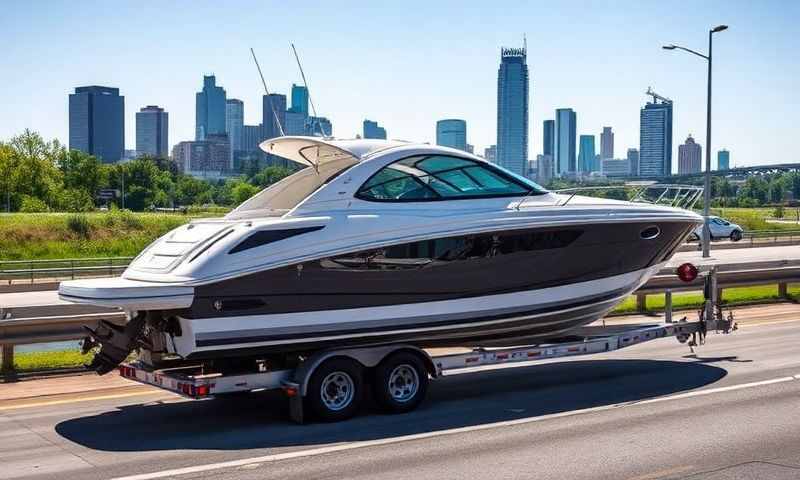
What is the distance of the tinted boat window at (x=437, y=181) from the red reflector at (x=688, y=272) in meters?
3.81

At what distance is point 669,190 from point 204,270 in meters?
7.75

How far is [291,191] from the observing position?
13.0m

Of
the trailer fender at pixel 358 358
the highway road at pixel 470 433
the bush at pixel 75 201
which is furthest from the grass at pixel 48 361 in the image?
the bush at pixel 75 201

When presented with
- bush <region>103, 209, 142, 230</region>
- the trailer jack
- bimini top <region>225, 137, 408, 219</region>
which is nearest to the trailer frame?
the trailer jack

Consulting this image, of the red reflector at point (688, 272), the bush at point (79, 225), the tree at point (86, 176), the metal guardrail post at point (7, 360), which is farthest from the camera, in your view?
the tree at point (86, 176)

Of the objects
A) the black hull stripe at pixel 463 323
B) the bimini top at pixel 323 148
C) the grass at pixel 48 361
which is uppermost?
the bimini top at pixel 323 148

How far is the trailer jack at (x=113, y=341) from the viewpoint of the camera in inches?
441

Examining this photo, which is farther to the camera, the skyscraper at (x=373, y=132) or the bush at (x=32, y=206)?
the bush at (x=32, y=206)

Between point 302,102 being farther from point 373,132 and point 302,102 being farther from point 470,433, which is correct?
point 470,433

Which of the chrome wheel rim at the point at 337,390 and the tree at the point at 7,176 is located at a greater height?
the tree at the point at 7,176

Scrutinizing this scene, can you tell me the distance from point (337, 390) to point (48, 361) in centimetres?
574

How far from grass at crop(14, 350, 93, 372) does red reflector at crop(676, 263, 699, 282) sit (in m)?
8.95

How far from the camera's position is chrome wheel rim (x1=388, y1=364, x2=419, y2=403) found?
467 inches

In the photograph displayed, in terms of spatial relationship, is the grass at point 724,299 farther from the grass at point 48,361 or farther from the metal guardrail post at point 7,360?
the metal guardrail post at point 7,360
